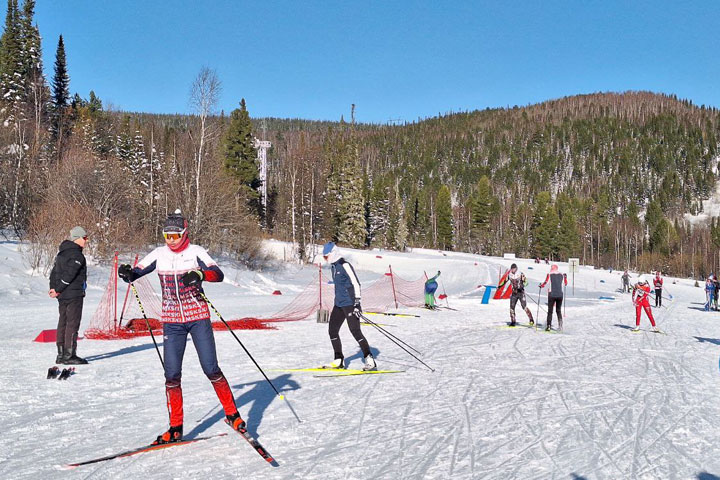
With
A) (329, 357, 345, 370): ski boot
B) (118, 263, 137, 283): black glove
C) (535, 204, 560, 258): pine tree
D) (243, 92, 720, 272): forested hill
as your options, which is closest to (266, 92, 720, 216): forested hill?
(243, 92, 720, 272): forested hill

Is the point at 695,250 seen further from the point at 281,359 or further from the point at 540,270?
the point at 281,359

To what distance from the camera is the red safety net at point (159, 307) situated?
12242 millimetres

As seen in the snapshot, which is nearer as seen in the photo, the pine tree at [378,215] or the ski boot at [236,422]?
the ski boot at [236,422]

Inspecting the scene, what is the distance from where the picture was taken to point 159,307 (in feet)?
54.6

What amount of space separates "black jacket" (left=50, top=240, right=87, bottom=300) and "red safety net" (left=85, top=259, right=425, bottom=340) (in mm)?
3440

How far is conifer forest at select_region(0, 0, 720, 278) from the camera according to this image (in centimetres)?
2867

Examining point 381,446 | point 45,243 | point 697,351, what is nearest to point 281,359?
point 381,446

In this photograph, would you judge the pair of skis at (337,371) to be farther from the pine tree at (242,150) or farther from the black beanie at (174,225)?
the pine tree at (242,150)

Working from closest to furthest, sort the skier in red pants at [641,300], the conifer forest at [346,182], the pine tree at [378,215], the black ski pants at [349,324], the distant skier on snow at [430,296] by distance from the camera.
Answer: the black ski pants at [349,324] < the skier in red pants at [641,300] < the distant skier on snow at [430,296] < the conifer forest at [346,182] < the pine tree at [378,215]

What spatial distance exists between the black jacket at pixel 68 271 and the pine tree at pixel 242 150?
158 ft

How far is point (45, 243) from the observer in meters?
19.5

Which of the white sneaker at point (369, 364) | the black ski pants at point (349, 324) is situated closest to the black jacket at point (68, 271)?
the black ski pants at point (349, 324)

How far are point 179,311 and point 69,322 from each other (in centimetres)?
431

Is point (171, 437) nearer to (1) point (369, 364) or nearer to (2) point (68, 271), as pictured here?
(1) point (369, 364)
